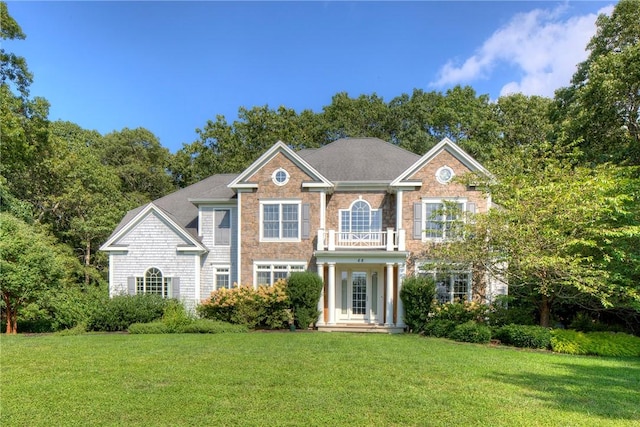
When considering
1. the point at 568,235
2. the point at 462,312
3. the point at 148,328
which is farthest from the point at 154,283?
the point at 568,235

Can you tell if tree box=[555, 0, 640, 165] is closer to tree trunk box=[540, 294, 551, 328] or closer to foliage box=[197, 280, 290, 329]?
tree trunk box=[540, 294, 551, 328]

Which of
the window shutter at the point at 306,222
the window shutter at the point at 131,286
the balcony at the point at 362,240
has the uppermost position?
the window shutter at the point at 306,222

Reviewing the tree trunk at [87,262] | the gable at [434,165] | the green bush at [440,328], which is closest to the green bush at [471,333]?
the green bush at [440,328]

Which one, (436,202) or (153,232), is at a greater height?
(436,202)

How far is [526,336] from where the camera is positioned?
1298cm

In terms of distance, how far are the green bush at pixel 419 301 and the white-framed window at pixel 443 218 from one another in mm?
2049

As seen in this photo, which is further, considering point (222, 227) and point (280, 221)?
point (222, 227)

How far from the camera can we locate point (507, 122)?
31.4 meters

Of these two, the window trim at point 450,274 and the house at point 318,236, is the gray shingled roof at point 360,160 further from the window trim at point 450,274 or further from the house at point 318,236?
the window trim at point 450,274

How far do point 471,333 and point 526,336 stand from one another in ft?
5.58

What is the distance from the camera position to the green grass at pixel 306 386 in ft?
18.7

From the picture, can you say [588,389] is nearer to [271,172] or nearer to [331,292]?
[331,292]

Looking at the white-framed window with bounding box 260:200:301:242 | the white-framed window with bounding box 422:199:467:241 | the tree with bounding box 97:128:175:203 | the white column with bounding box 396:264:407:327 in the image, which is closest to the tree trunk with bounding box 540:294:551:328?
the white-framed window with bounding box 422:199:467:241

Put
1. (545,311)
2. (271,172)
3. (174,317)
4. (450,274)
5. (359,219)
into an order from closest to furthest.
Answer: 1. (545,311)
2. (174,317)
3. (450,274)
4. (271,172)
5. (359,219)
